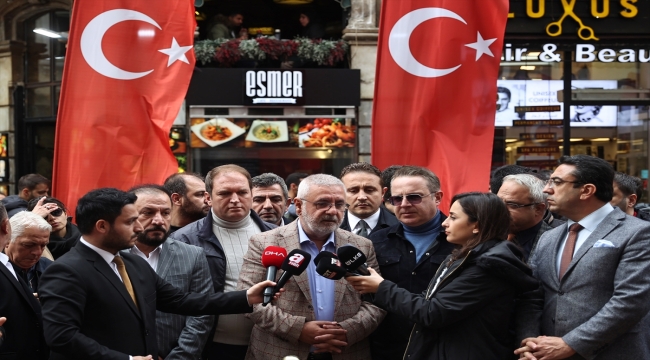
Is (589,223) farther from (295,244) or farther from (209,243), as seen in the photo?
(209,243)

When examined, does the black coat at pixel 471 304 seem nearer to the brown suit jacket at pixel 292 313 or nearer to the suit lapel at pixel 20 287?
the brown suit jacket at pixel 292 313

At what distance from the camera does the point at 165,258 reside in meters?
5.67

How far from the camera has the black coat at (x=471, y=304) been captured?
4676 millimetres

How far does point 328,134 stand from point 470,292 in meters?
9.92

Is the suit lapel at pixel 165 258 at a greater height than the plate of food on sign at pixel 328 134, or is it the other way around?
the plate of food on sign at pixel 328 134

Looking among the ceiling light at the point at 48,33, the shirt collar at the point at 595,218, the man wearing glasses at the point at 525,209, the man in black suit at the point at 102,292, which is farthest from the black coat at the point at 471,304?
the ceiling light at the point at 48,33

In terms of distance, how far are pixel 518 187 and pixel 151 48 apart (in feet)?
11.8

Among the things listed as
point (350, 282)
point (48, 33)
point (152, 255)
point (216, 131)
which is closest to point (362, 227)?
point (152, 255)

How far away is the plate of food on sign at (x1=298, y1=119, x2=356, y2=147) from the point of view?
14.4m

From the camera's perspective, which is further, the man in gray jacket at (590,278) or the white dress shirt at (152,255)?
the white dress shirt at (152,255)

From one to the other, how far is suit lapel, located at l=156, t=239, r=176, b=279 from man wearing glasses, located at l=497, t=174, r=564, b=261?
2399 mm

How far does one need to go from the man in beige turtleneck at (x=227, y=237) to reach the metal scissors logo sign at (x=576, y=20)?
9857 millimetres

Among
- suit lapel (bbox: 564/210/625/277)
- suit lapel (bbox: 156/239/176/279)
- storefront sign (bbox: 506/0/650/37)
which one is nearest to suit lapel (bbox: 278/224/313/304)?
suit lapel (bbox: 156/239/176/279)

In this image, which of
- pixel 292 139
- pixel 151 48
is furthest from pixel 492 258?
pixel 292 139
